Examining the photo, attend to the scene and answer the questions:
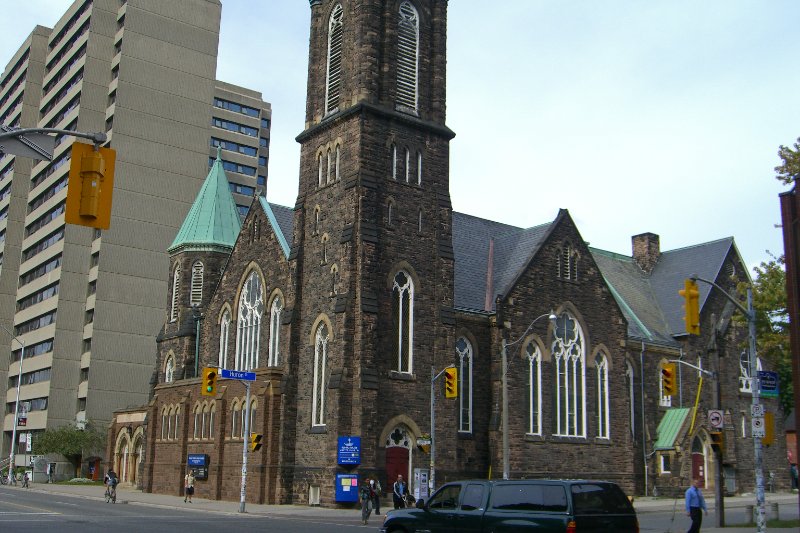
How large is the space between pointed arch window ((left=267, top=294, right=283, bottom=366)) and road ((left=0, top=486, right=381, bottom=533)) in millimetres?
9853

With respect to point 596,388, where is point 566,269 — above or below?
above

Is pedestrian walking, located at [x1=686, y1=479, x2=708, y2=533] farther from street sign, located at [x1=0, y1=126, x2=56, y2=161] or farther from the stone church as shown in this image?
street sign, located at [x1=0, y1=126, x2=56, y2=161]

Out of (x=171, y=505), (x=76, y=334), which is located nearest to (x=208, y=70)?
(x=76, y=334)

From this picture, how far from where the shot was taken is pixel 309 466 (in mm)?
39500

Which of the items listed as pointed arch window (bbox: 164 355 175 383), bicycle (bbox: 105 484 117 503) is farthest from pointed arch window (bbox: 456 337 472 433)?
pointed arch window (bbox: 164 355 175 383)

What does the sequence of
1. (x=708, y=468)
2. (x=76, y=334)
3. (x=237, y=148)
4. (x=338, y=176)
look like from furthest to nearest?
1. (x=237, y=148)
2. (x=76, y=334)
3. (x=708, y=468)
4. (x=338, y=176)

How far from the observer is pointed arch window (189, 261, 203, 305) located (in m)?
54.1

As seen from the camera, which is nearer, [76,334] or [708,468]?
[708,468]

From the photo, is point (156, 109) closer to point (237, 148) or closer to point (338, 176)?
point (237, 148)

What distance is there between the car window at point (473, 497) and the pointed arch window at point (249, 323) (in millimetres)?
29741

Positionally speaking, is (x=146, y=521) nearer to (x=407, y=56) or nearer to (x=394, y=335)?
(x=394, y=335)

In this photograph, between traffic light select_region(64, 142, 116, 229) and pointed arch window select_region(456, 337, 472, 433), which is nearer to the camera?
traffic light select_region(64, 142, 116, 229)

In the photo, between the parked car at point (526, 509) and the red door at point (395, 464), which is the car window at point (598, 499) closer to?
the parked car at point (526, 509)

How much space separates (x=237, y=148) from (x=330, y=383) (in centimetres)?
8253
